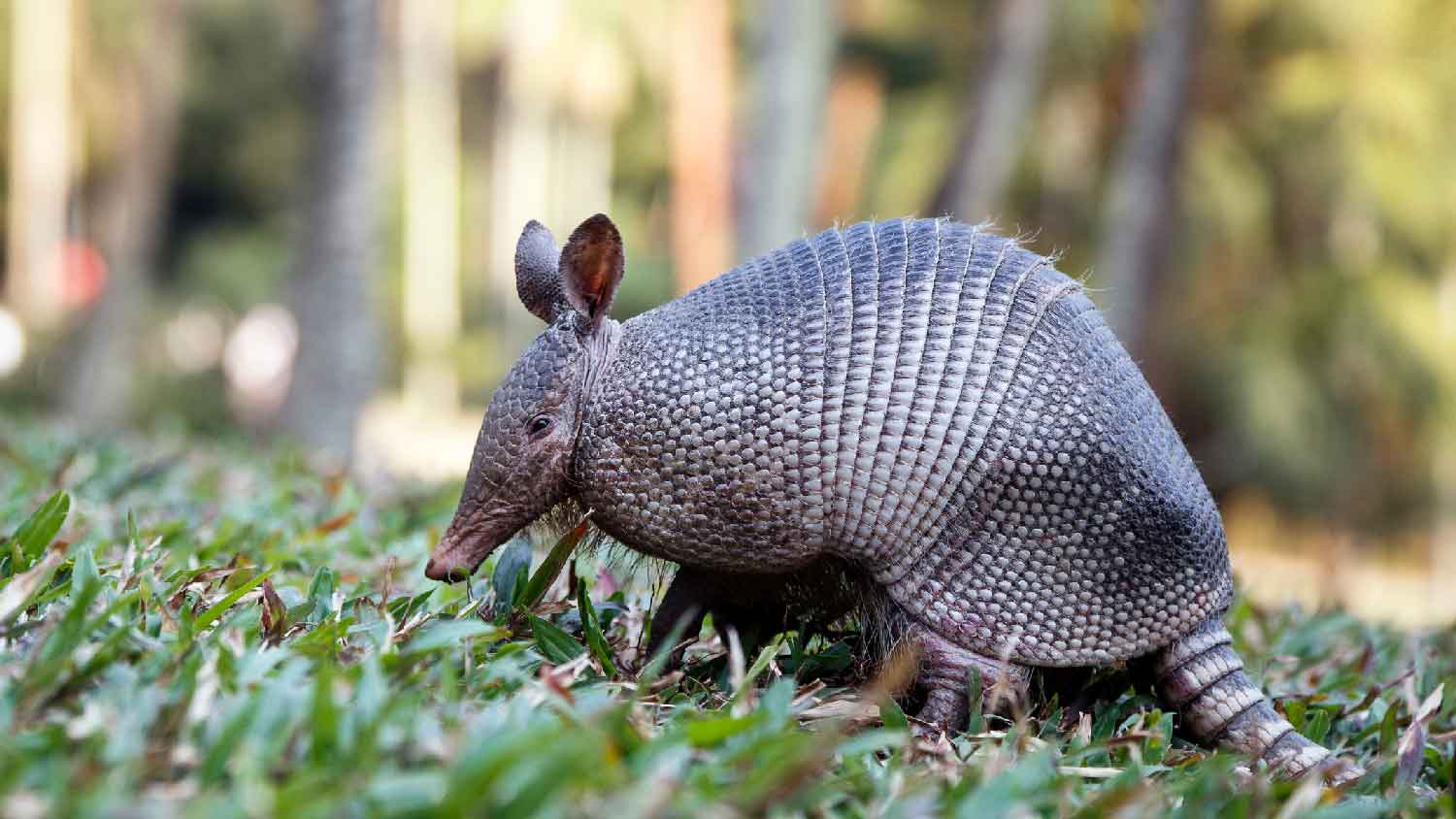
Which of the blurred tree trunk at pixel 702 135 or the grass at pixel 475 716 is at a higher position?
the blurred tree trunk at pixel 702 135

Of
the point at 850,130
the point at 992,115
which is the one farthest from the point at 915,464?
the point at 850,130

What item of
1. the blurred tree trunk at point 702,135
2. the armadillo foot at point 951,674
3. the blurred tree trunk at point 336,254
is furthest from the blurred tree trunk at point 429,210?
the armadillo foot at point 951,674

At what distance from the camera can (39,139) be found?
28656mm

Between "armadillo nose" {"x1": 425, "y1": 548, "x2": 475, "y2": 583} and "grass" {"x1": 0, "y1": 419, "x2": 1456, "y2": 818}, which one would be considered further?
"armadillo nose" {"x1": 425, "y1": 548, "x2": 475, "y2": 583}

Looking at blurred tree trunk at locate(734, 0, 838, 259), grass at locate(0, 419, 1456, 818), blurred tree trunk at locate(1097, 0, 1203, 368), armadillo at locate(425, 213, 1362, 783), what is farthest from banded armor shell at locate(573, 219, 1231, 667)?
blurred tree trunk at locate(1097, 0, 1203, 368)

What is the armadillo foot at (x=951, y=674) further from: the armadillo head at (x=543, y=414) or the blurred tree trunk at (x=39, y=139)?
the blurred tree trunk at (x=39, y=139)

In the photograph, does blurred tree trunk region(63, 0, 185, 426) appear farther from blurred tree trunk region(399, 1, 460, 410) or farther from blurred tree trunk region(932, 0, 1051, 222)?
blurred tree trunk region(399, 1, 460, 410)

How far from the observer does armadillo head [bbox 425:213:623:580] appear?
3.09 meters

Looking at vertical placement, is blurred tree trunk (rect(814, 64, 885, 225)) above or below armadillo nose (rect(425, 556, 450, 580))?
above

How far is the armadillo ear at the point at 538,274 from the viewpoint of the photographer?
323cm

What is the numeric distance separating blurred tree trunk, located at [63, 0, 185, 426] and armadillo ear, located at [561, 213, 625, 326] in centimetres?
1146

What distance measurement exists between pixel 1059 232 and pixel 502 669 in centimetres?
2252

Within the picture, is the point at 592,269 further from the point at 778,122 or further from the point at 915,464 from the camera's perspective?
the point at 778,122

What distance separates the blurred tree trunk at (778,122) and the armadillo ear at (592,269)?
6.02 metres
